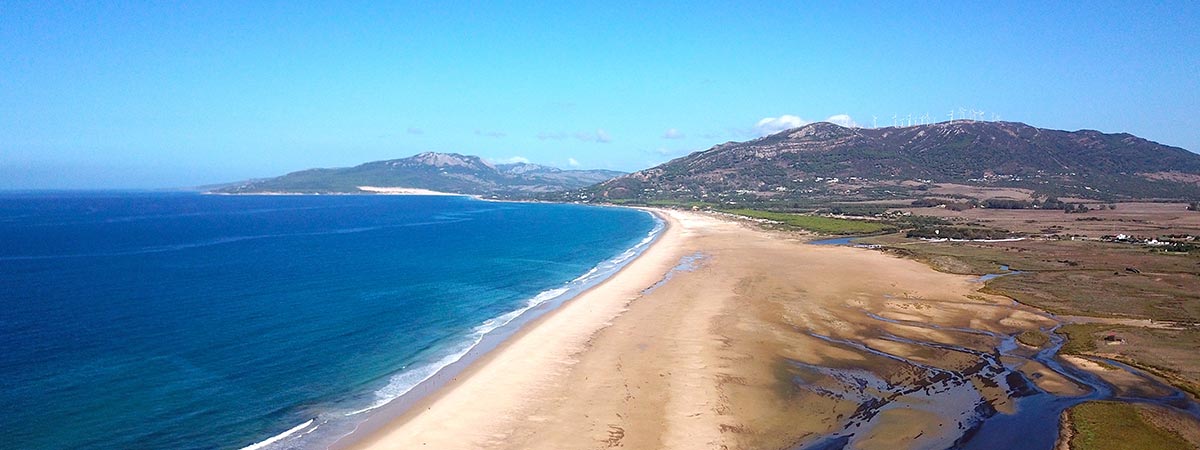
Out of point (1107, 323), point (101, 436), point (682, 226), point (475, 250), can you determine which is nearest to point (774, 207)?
point (682, 226)

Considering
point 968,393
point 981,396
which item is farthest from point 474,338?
point 981,396

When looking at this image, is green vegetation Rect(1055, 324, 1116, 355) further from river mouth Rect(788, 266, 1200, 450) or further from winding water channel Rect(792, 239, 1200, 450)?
winding water channel Rect(792, 239, 1200, 450)

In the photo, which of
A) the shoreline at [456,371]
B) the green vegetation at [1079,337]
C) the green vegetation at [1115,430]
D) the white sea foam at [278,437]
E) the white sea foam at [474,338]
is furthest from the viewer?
the green vegetation at [1079,337]

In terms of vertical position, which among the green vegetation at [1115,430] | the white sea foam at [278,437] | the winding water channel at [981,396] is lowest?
the white sea foam at [278,437]

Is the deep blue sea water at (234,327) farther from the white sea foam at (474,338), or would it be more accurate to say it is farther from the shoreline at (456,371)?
the shoreline at (456,371)

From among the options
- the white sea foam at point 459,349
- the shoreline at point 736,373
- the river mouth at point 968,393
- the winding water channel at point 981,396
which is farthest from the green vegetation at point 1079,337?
the white sea foam at point 459,349

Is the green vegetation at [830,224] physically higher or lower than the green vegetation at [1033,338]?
higher
